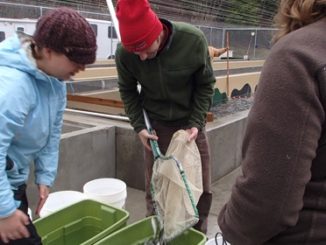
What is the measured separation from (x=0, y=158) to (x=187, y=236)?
135 centimetres

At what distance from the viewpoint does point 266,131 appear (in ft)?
3.23

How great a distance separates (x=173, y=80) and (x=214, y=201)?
1780mm

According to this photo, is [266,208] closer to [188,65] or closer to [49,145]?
[49,145]

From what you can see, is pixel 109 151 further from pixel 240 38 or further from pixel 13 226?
pixel 240 38

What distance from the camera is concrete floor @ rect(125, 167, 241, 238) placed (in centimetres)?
348

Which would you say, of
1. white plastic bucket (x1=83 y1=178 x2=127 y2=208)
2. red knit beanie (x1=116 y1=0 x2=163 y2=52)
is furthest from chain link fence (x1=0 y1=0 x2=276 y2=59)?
red knit beanie (x1=116 y1=0 x2=163 y2=52)

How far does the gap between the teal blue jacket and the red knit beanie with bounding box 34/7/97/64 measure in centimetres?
89

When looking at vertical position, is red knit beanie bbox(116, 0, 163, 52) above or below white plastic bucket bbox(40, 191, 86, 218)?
above

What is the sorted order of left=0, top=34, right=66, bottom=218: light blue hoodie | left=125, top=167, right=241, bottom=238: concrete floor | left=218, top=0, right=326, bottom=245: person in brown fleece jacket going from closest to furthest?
1. left=218, top=0, right=326, bottom=245: person in brown fleece jacket
2. left=0, top=34, right=66, bottom=218: light blue hoodie
3. left=125, top=167, right=241, bottom=238: concrete floor

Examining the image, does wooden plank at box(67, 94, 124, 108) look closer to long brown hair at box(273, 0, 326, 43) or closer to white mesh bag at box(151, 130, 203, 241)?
white mesh bag at box(151, 130, 203, 241)

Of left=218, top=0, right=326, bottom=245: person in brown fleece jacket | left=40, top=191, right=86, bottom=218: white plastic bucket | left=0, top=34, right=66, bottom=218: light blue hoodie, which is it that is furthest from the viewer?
left=40, top=191, right=86, bottom=218: white plastic bucket

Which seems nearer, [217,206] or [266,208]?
[266,208]

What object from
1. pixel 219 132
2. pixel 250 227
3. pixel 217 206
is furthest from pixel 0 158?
pixel 219 132

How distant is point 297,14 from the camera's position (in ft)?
3.48
